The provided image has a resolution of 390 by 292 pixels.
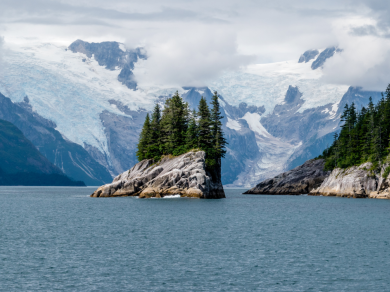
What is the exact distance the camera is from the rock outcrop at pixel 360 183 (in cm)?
13598

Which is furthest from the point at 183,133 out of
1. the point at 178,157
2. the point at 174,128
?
the point at 178,157

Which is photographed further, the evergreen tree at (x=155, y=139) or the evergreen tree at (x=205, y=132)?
the evergreen tree at (x=155, y=139)

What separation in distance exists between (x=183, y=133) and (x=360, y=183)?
174 feet

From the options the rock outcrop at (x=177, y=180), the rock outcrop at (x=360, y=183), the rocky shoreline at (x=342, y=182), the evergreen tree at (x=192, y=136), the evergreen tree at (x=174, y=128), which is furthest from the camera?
the evergreen tree at (x=174, y=128)

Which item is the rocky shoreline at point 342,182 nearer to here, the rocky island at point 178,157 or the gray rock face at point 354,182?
the gray rock face at point 354,182

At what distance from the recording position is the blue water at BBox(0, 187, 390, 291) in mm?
35969

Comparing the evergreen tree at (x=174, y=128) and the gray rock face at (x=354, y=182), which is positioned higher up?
the evergreen tree at (x=174, y=128)

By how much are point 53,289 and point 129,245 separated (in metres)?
18.2

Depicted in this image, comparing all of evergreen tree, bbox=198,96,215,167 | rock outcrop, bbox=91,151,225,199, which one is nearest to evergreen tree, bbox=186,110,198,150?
evergreen tree, bbox=198,96,215,167

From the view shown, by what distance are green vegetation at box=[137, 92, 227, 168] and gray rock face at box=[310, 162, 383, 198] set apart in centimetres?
4020

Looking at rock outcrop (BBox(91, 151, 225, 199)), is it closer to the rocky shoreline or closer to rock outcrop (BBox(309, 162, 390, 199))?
rock outcrop (BBox(309, 162, 390, 199))

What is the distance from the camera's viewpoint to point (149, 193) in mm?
126938

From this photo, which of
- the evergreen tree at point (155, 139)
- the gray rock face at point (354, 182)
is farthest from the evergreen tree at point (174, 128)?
the gray rock face at point (354, 182)

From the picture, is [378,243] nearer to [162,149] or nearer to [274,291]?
[274,291]
